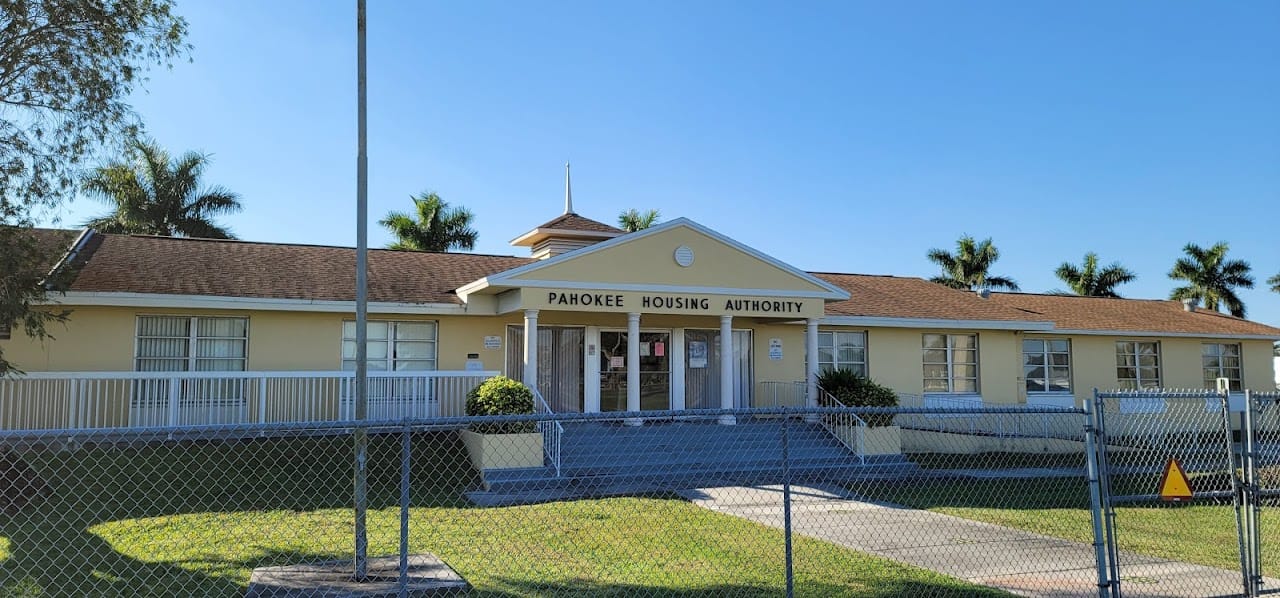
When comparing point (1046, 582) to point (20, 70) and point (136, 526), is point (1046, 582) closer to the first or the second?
point (136, 526)

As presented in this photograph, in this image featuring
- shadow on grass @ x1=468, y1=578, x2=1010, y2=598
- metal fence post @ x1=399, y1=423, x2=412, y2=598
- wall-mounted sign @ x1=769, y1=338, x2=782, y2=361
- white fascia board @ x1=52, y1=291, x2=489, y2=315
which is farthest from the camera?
wall-mounted sign @ x1=769, y1=338, x2=782, y2=361

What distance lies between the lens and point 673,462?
14984 millimetres

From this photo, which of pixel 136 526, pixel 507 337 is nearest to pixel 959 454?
pixel 507 337

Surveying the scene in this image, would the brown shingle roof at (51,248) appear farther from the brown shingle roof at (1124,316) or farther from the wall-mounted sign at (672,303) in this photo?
the brown shingle roof at (1124,316)

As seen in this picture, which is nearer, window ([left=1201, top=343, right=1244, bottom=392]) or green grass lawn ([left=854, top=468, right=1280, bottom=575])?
green grass lawn ([left=854, top=468, right=1280, bottom=575])

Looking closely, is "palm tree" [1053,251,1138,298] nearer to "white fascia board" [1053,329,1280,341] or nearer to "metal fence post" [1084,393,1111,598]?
"white fascia board" [1053,329,1280,341]

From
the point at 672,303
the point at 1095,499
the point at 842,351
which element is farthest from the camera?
the point at 842,351

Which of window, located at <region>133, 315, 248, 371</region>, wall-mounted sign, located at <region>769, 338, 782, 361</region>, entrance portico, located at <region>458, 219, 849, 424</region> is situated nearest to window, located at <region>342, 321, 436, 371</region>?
entrance portico, located at <region>458, 219, 849, 424</region>

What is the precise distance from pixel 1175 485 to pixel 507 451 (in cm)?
988

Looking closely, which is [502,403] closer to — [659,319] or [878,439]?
[659,319]

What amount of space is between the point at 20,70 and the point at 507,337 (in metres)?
9.17

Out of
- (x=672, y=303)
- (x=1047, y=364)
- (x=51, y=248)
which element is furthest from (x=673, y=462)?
(x=1047, y=364)

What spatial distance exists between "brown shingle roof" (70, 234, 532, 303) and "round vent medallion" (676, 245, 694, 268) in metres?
4.47

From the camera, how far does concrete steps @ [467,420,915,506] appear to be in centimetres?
1338
